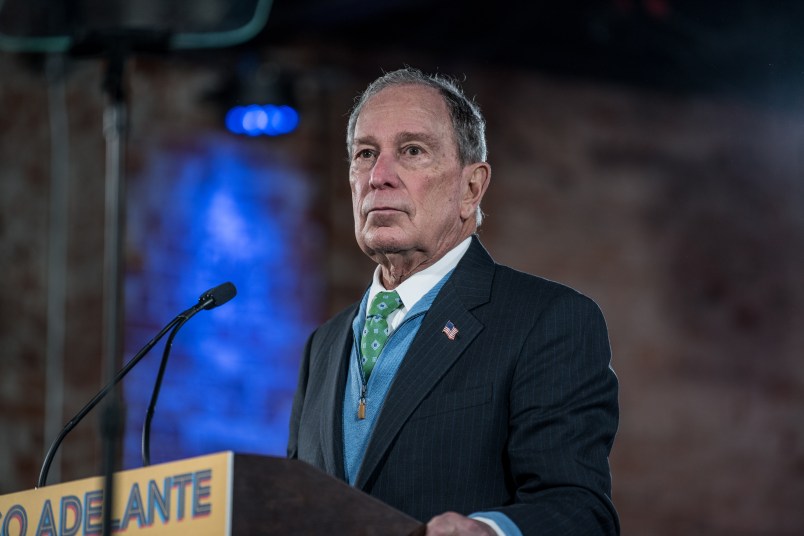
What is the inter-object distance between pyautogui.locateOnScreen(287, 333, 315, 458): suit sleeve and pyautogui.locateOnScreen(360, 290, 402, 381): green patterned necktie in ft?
0.95

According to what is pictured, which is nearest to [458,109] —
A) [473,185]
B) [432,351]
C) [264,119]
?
[473,185]

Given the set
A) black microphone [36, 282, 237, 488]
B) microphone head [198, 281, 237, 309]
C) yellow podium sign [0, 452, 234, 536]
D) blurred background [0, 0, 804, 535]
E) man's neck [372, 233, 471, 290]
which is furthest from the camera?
blurred background [0, 0, 804, 535]

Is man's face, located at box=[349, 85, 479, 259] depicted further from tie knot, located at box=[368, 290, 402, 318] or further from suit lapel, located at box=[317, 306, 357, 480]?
suit lapel, located at box=[317, 306, 357, 480]

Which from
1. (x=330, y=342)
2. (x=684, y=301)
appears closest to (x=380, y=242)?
(x=330, y=342)

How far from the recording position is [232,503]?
62.0 inches

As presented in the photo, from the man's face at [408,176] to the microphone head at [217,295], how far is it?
1.29ft

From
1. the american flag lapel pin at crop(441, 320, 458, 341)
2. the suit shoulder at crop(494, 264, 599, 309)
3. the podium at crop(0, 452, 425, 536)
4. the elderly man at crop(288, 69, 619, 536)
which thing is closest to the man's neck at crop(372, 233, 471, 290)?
the elderly man at crop(288, 69, 619, 536)

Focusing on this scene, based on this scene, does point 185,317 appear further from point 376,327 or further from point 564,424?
point 564,424

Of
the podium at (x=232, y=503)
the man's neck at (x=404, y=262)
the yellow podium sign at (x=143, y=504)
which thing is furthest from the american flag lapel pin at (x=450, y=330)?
the yellow podium sign at (x=143, y=504)

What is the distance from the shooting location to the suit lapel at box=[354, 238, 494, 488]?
2158 millimetres

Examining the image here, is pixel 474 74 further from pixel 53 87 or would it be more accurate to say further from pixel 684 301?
pixel 53 87

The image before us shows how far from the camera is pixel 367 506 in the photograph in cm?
170

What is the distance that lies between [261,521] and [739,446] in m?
5.81

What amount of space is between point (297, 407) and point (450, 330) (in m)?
0.55
